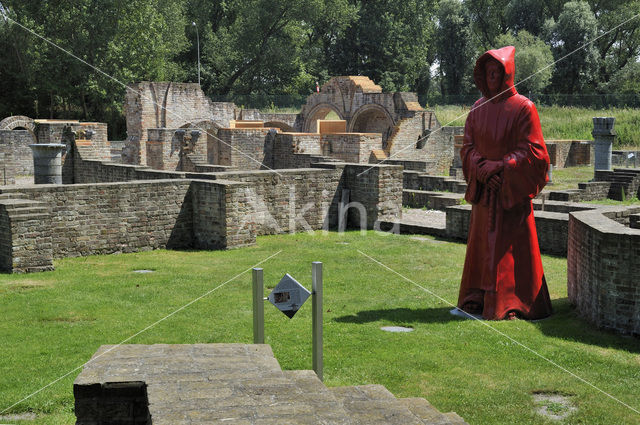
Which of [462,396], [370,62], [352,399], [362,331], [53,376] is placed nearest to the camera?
[352,399]

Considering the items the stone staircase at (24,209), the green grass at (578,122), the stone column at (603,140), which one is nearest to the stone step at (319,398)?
the stone staircase at (24,209)

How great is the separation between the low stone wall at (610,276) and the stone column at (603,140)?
16129mm

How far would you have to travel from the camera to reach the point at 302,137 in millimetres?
23281

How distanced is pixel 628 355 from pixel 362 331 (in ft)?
8.67

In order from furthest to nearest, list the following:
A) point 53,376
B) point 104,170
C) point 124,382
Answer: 1. point 104,170
2. point 53,376
3. point 124,382

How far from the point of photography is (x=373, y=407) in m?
4.08

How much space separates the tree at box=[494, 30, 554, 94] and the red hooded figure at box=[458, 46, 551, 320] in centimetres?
3404

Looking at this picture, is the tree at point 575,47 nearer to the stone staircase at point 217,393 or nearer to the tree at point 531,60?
the tree at point 531,60

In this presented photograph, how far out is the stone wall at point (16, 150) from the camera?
25453mm

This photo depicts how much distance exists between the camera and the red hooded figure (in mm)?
8422

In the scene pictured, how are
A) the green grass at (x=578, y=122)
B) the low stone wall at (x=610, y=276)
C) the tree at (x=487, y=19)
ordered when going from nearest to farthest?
the low stone wall at (x=610, y=276), the green grass at (x=578, y=122), the tree at (x=487, y=19)

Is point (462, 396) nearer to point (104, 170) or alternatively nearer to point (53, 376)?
point (53, 376)

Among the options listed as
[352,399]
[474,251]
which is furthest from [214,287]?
[352,399]

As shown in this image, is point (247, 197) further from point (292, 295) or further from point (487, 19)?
point (487, 19)
